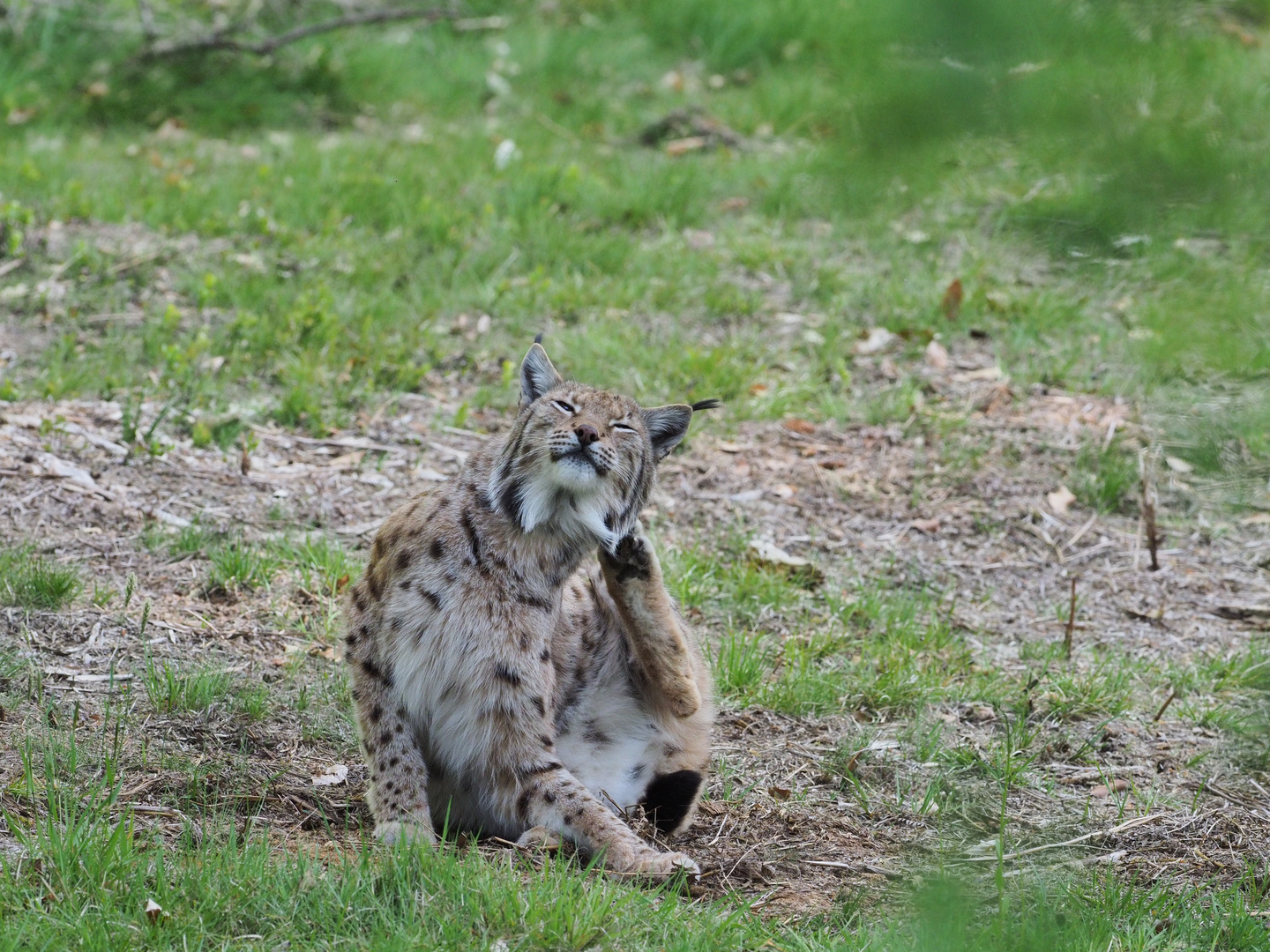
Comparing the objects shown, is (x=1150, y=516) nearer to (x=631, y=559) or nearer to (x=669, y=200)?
(x=631, y=559)

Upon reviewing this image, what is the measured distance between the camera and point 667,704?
159 inches

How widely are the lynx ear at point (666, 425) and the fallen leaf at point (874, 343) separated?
3.29m

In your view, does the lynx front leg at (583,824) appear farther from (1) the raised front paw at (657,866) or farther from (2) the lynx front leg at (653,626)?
(2) the lynx front leg at (653,626)

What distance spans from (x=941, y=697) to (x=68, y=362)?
4092mm

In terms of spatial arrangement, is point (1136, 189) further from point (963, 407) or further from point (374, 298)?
point (374, 298)

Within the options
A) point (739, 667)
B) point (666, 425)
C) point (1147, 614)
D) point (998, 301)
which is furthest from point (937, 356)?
point (666, 425)

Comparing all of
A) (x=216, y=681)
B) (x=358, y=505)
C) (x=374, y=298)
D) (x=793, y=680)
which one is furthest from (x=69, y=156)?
(x=793, y=680)

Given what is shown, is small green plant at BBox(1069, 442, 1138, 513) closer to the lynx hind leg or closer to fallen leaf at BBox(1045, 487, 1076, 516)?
fallen leaf at BBox(1045, 487, 1076, 516)

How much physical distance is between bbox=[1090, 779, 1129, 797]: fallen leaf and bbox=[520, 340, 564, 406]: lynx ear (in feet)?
6.86

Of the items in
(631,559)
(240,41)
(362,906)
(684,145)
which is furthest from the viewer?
(240,41)

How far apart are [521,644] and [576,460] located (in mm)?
507

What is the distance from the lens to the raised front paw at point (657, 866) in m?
3.41

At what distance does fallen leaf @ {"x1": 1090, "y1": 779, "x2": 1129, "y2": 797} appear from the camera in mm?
4289

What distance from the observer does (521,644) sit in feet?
12.0
